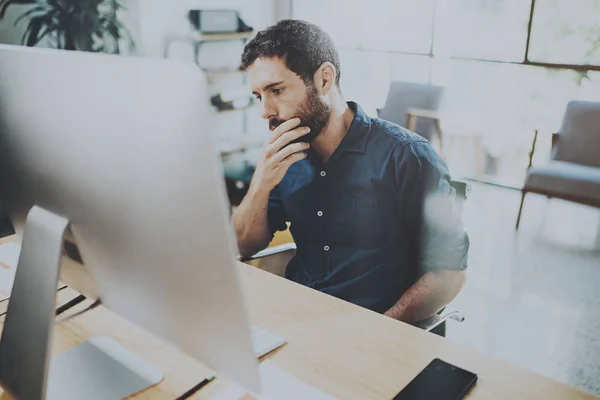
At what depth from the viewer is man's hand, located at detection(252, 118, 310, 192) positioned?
4.59 ft

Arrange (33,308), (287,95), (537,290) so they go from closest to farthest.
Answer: (33,308), (287,95), (537,290)

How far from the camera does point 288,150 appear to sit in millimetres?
1400

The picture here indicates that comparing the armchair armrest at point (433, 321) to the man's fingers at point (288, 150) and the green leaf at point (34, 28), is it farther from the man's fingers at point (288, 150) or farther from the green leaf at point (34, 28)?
the green leaf at point (34, 28)

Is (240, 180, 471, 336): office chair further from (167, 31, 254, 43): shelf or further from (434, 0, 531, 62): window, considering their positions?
(167, 31, 254, 43): shelf

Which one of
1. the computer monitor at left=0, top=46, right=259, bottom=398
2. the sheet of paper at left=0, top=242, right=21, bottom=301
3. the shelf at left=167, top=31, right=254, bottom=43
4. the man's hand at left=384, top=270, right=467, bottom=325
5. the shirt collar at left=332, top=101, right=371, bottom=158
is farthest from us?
the shelf at left=167, top=31, right=254, bottom=43

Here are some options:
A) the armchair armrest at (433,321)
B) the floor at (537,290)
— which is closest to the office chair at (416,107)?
the floor at (537,290)

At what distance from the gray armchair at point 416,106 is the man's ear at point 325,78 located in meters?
2.32

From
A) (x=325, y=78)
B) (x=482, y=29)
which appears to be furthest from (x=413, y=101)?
(x=325, y=78)

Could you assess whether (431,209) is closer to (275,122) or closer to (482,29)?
(275,122)

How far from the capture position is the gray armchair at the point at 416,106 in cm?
372

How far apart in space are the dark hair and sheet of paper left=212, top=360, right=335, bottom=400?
0.86 meters

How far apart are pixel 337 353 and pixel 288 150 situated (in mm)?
642

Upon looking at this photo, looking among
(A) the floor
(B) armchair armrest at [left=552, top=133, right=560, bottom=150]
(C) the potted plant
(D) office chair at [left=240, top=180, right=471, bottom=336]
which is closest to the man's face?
(D) office chair at [left=240, top=180, right=471, bottom=336]

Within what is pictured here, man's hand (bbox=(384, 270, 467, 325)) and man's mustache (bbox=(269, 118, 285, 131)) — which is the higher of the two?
man's mustache (bbox=(269, 118, 285, 131))
